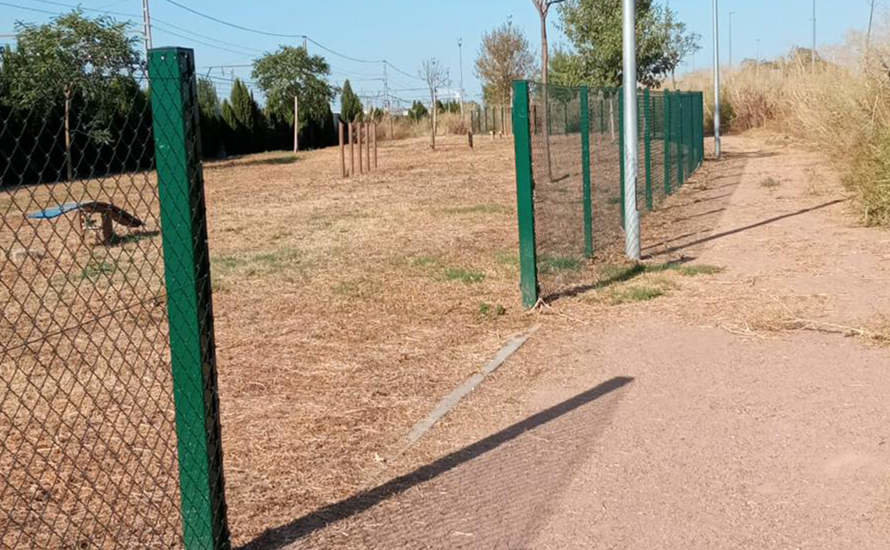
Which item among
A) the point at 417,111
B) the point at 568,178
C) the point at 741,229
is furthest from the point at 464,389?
the point at 417,111

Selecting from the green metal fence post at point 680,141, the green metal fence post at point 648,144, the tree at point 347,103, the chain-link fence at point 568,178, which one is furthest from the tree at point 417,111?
the chain-link fence at point 568,178

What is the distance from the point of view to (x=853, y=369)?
664 centimetres

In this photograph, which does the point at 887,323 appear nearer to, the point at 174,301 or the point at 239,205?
the point at 174,301

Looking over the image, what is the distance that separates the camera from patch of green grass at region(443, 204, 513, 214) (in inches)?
661

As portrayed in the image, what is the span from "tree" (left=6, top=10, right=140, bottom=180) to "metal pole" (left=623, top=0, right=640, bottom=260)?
15.6 feet

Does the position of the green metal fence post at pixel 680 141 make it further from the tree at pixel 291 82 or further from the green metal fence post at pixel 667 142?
the tree at pixel 291 82

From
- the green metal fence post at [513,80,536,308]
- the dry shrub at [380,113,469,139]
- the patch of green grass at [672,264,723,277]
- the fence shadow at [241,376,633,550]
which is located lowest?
the fence shadow at [241,376,633,550]

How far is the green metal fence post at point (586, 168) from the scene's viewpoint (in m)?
10.5

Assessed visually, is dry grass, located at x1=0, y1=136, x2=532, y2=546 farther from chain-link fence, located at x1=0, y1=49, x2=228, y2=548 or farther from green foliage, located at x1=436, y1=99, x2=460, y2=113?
green foliage, located at x1=436, y1=99, x2=460, y2=113

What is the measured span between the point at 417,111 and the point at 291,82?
2056cm

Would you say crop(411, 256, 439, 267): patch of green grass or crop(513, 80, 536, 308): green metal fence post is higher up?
crop(513, 80, 536, 308): green metal fence post

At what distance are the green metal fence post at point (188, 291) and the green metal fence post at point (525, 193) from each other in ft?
15.4

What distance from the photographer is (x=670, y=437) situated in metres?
5.48

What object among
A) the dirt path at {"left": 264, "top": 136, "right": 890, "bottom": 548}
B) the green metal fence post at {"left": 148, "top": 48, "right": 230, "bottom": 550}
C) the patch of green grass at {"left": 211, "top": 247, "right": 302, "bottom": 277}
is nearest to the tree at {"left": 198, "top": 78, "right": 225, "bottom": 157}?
the patch of green grass at {"left": 211, "top": 247, "right": 302, "bottom": 277}
